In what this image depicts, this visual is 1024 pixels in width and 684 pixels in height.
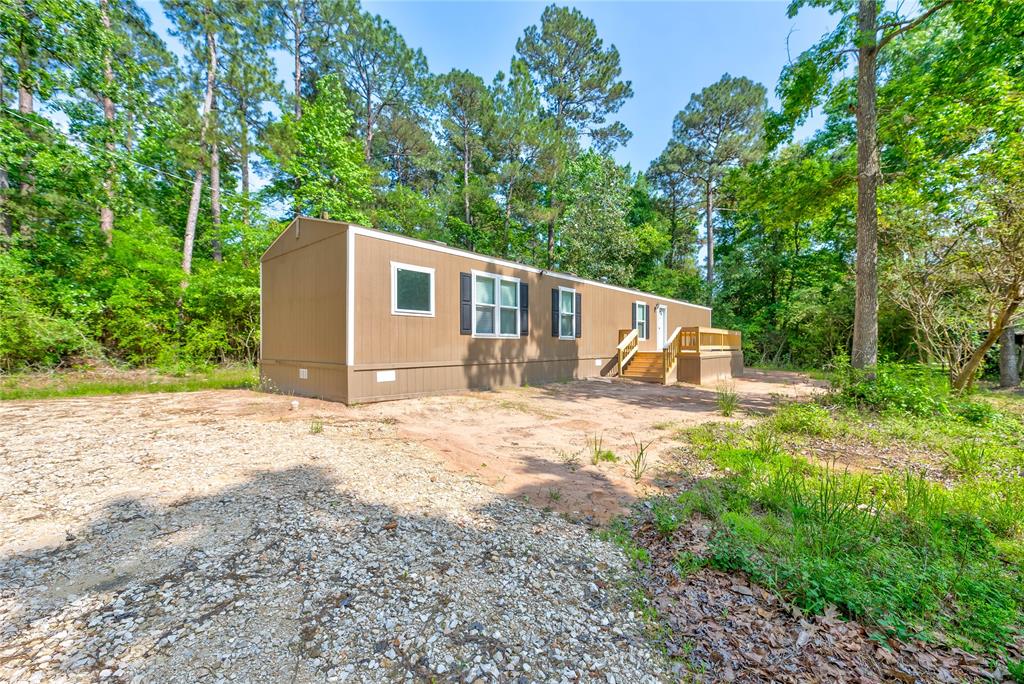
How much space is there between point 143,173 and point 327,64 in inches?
385

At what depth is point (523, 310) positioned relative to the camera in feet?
30.5

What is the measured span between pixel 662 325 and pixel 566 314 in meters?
6.04

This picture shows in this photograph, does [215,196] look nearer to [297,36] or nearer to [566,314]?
[297,36]

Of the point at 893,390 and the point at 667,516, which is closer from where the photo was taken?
the point at 667,516

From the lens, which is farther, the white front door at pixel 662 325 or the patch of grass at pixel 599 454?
the white front door at pixel 662 325

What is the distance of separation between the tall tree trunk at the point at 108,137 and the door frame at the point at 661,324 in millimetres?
17288

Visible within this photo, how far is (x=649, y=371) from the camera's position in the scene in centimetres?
1145

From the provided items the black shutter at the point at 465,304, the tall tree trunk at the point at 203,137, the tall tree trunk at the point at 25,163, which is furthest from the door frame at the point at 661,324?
the tall tree trunk at the point at 25,163

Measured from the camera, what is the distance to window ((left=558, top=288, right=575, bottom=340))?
412 inches

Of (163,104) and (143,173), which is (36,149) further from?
(163,104)

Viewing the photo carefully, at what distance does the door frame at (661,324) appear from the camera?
14.5 m

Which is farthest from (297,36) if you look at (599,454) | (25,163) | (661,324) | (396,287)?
(599,454)

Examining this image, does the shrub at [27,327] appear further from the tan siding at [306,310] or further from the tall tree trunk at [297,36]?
the tall tree trunk at [297,36]

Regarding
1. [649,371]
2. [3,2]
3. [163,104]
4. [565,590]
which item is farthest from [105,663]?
[163,104]
